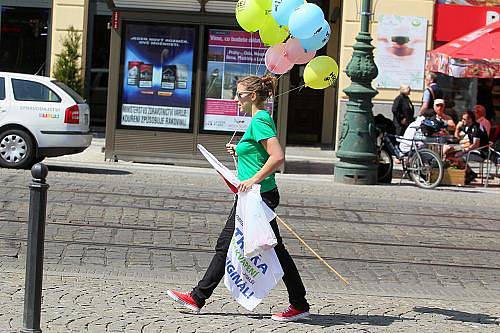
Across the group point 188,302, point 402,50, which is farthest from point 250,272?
point 402,50

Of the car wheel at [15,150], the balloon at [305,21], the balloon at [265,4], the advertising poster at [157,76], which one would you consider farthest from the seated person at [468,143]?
the balloon at [305,21]

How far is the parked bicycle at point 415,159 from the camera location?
1730cm

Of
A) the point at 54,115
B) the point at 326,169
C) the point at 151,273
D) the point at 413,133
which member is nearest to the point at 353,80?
the point at 413,133

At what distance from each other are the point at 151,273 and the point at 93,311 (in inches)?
71.7

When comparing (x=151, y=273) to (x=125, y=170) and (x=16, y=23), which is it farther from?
(x=16, y=23)

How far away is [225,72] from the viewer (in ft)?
61.6

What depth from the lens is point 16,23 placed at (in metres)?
23.9

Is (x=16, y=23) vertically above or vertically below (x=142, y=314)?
above

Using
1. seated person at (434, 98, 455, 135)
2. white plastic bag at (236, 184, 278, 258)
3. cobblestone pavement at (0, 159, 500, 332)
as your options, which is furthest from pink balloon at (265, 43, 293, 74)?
seated person at (434, 98, 455, 135)

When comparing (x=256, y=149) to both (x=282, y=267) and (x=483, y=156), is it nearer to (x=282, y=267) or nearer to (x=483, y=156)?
(x=282, y=267)

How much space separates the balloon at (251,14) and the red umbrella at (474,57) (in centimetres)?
1087

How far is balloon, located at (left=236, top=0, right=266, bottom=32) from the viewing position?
805 cm

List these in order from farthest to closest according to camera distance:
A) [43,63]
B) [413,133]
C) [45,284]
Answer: [43,63], [413,133], [45,284]

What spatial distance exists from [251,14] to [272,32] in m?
0.24
